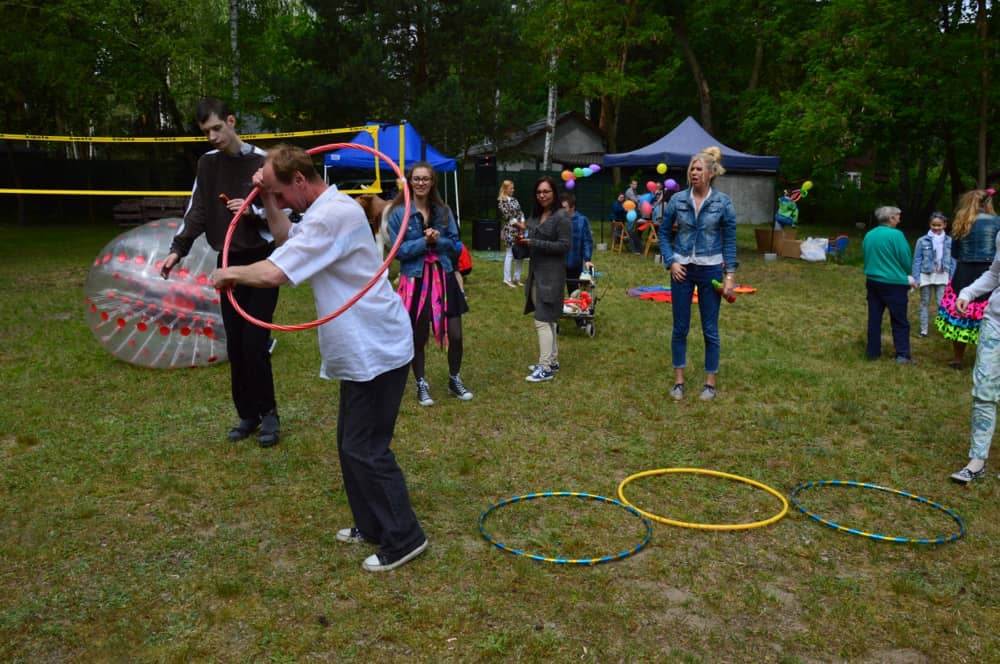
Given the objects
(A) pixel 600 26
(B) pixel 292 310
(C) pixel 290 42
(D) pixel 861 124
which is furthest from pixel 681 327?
(A) pixel 600 26

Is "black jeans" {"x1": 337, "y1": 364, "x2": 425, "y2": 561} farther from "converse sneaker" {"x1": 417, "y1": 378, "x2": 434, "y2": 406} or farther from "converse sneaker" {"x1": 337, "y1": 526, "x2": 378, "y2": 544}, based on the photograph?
"converse sneaker" {"x1": 417, "y1": 378, "x2": 434, "y2": 406}

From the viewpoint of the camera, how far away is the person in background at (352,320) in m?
3.44

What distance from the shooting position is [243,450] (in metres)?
5.63

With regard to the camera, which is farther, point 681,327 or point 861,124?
point 861,124

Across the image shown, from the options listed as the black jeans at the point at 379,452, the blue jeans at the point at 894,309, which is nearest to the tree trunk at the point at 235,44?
the blue jeans at the point at 894,309

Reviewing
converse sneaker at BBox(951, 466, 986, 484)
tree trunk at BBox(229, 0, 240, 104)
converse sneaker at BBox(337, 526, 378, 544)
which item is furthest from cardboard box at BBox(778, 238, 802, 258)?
converse sneaker at BBox(337, 526, 378, 544)

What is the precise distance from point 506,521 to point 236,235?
8.75 feet

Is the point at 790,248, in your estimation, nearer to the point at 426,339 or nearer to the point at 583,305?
the point at 583,305

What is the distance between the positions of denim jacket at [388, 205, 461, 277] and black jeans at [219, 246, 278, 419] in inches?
41.1

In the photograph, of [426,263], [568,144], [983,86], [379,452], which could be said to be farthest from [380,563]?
[568,144]

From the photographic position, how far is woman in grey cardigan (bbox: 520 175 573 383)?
7.27 metres

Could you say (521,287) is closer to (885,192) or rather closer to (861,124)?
(861,124)

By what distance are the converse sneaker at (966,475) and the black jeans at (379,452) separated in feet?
11.8

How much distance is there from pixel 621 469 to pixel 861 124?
23411 millimetres
